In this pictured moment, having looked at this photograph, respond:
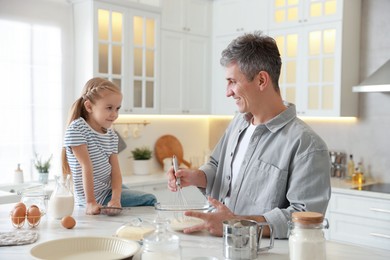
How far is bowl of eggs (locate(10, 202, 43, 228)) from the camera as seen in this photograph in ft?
5.86

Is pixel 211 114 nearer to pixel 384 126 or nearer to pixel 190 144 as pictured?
pixel 190 144

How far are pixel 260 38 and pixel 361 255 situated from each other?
3.09 ft

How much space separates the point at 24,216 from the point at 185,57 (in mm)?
3299

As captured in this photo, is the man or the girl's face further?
the girl's face

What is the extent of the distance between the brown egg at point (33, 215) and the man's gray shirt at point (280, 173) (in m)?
0.80

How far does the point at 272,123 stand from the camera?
200cm

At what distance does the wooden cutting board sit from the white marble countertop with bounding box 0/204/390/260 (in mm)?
2846

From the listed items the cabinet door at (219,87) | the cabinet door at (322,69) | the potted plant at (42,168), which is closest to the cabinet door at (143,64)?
the cabinet door at (219,87)

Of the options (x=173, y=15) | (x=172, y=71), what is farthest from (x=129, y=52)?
(x=173, y=15)

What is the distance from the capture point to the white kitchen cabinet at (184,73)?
15.4 ft

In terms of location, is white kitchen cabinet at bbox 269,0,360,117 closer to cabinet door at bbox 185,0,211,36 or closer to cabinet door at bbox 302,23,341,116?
cabinet door at bbox 302,23,341,116

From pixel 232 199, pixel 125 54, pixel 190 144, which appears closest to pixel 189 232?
pixel 232 199

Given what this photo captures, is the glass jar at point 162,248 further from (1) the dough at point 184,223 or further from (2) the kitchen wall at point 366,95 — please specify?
(2) the kitchen wall at point 366,95

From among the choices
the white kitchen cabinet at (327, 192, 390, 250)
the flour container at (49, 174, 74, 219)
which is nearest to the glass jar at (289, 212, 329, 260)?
the flour container at (49, 174, 74, 219)
